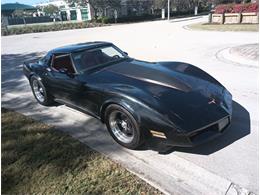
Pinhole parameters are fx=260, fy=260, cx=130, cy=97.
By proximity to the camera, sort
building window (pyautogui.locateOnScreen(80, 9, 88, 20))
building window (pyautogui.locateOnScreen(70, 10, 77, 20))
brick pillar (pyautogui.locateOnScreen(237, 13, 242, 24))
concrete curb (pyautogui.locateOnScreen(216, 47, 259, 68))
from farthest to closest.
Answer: building window (pyautogui.locateOnScreen(70, 10, 77, 20)), building window (pyautogui.locateOnScreen(80, 9, 88, 20)), brick pillar (pyautogui.locateOnScreen(237, 13, 242, 24)), concrete curb (pyautogui.locateOnScreen(216, 47, 259, 68))

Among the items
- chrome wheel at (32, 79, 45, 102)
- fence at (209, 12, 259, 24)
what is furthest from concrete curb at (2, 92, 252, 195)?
fence at (209, 12, 259, 24)

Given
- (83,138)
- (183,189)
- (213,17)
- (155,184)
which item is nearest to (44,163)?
(83,138)

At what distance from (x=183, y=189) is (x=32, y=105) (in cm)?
415

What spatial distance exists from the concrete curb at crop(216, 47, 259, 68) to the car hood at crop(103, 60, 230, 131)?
4.34 meters

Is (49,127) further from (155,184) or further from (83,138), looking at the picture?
(155,184)

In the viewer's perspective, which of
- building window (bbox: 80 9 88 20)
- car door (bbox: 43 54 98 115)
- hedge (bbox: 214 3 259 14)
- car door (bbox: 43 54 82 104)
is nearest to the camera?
car door (bbox: 43 54 98 115)

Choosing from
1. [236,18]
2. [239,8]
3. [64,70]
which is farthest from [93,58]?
[239,8]

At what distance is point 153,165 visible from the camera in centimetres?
335

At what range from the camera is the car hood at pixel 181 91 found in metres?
3.27

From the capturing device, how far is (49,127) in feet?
14.9

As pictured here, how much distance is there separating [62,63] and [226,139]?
3.15 m

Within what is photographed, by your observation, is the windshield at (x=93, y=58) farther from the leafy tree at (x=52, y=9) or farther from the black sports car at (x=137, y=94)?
the leafy tree at (x=52, y=9)

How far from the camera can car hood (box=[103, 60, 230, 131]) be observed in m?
3.27

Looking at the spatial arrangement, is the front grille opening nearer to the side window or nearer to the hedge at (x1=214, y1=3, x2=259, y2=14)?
the side window
